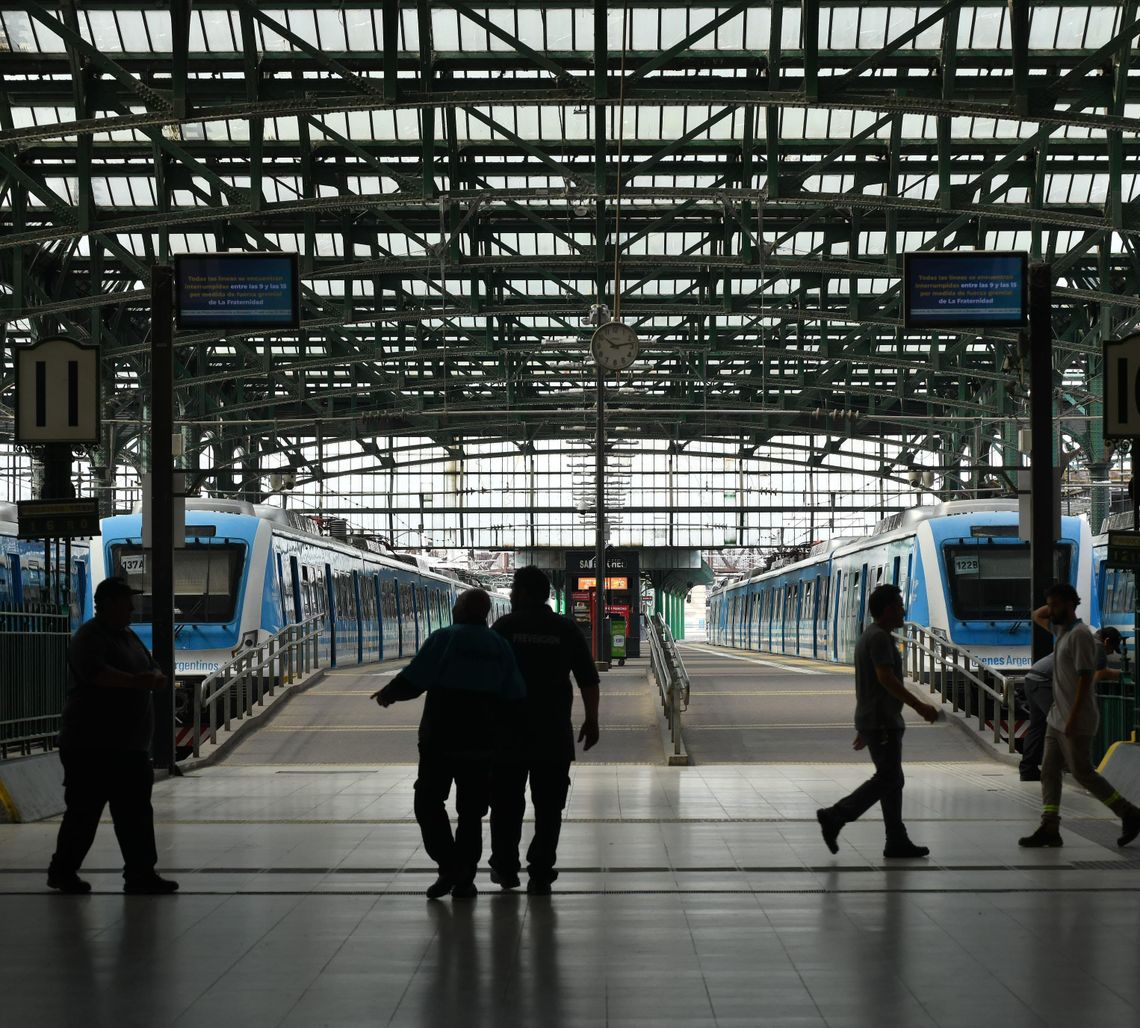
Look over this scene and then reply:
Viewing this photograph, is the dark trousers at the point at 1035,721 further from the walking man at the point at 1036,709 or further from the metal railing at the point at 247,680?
the metal railing at the point at 247,680

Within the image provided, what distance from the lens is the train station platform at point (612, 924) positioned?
611 cm

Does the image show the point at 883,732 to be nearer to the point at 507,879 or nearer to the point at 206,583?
the point at 507,879

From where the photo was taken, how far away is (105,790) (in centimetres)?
892

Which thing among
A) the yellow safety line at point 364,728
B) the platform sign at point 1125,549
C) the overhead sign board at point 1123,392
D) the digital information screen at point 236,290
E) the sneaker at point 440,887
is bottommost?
the yellow safety line at point 364,728

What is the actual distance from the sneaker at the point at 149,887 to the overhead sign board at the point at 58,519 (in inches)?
178

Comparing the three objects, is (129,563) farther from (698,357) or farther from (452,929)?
(698,357)

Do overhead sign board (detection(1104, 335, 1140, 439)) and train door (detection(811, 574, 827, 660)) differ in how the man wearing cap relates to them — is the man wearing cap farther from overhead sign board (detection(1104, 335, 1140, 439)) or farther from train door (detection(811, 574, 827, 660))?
train door (detection(811, 574, 827, 660))

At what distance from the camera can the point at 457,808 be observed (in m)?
8.59

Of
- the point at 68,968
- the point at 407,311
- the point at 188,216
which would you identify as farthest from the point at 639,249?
the point at 68,968

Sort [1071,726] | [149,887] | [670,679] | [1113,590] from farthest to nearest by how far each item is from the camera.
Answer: [1113,590]
[670,679]
[1071,726]
[149,887]

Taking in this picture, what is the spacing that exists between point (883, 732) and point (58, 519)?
6.35m

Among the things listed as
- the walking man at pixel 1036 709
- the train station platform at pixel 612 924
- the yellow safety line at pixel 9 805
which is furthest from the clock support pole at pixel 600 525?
the yellow safety line at pixel 9 805

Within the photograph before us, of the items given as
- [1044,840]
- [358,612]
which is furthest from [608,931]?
[358,612]

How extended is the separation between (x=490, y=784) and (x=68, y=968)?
2.74 m
